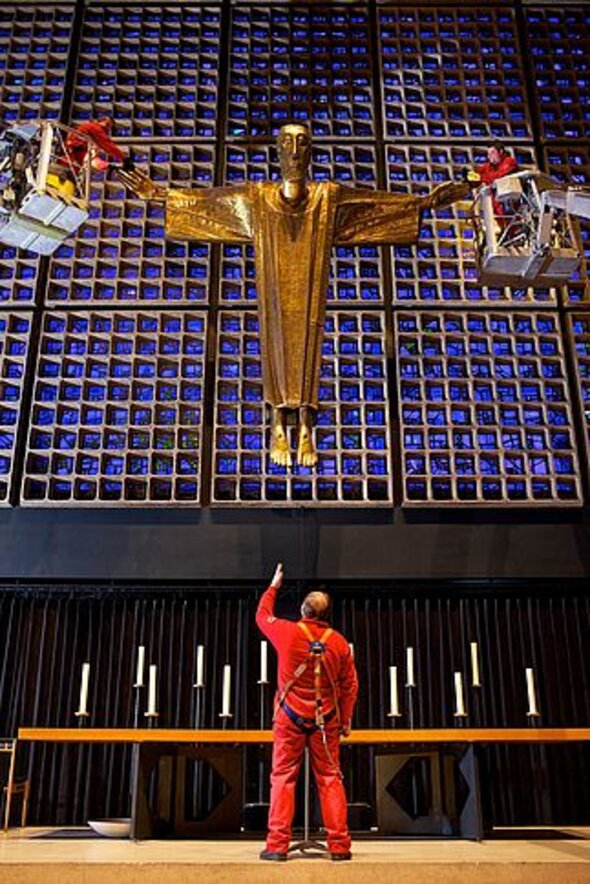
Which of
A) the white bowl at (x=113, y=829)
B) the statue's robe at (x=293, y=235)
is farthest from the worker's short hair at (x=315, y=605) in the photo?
the white bowl at (x=113, y=829)

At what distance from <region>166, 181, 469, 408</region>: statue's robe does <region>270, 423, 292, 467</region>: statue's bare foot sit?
206 millimetres

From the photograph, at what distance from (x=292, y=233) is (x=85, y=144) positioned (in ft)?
5.72

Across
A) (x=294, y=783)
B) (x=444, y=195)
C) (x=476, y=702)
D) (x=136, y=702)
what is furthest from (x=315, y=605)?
(x=444, y=195)

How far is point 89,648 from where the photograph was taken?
8.24m

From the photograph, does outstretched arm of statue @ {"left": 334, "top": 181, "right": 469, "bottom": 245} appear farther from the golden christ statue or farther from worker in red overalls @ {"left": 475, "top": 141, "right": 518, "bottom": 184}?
worker in red overalls @ {"left": 475, "top": 141, "right": 518, "bottom": 184}

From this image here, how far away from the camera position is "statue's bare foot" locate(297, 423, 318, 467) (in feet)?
23.3

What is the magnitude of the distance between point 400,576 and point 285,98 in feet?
17.5

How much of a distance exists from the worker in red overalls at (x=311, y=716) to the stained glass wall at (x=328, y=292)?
9.32 feet

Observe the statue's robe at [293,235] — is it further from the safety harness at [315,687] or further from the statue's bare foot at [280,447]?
the safety harness at [315,687]

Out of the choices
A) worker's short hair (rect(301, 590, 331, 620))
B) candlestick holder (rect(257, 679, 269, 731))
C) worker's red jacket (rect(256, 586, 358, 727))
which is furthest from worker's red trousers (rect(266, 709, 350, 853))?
candlestick holder (rect(257, 679, 269, 731))

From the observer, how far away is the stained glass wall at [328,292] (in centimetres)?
852

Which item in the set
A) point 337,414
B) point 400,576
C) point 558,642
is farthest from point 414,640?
point 337,414

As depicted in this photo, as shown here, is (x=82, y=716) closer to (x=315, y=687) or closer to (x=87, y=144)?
(x=315, y=687)

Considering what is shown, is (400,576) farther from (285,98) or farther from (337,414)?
(285,98)
